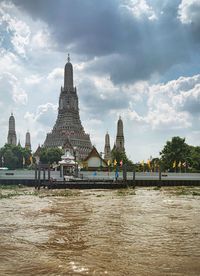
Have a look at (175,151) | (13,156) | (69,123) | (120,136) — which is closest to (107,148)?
(120,136)

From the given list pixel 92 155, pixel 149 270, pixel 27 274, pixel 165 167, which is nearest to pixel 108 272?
pixel 149 270

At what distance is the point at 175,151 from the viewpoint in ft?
251

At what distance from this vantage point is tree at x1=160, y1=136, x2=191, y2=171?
251 feet

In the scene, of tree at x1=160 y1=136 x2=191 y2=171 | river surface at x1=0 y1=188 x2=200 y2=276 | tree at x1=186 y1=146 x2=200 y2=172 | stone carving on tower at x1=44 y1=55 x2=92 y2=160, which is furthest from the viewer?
stone carving on tower at x1=44 y1=55 x2=92 y2=160

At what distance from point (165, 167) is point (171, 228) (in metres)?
65.2

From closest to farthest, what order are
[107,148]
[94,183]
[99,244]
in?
[99,244], [94,183], [107,148]

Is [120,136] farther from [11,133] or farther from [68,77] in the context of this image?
[11,133]

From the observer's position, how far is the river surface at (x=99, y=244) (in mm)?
10055

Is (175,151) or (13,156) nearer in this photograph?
(175,151)

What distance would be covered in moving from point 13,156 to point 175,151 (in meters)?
45.4

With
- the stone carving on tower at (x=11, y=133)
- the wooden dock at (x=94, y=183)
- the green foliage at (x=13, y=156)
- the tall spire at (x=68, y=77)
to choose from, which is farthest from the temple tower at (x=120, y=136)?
the wooden dock at (x=94, y=183)

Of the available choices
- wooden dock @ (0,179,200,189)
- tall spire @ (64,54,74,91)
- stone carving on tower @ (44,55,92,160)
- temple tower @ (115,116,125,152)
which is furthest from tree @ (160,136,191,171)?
tall spire @ (64,54,74,91)

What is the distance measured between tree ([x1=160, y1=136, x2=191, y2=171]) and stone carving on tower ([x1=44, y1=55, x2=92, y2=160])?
200 ft

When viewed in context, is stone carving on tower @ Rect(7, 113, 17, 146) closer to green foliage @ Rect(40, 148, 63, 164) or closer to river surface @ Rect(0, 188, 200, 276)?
green foliage @ Rect(40, 148, 63, 164)
